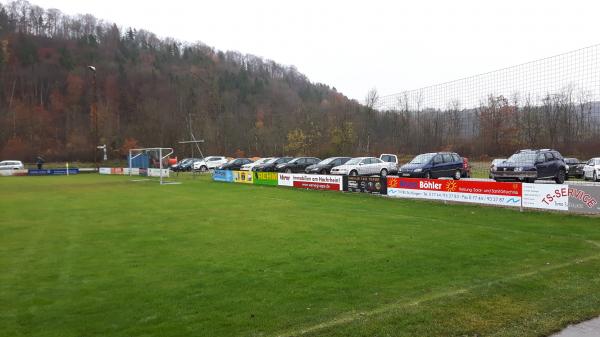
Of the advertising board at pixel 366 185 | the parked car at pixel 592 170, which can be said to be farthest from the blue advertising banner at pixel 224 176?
the parked car at pixel 592 170

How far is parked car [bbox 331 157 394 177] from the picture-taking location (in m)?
32.2

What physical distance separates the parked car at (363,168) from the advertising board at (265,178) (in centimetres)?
455

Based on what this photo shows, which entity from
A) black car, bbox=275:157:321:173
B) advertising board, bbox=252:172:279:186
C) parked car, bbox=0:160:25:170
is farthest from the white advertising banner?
parked car, bbox=0:160:25:170

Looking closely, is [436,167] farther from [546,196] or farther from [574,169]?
[574,169]

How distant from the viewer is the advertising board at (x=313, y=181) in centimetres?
2617

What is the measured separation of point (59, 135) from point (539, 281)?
106m

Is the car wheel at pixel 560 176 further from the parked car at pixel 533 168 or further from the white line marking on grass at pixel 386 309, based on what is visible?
the white line marking on grass at pixel 386 309

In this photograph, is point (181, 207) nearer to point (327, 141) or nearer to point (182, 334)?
point (182, 334)

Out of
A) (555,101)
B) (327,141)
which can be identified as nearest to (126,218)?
(555,101)

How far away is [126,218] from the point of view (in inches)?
630

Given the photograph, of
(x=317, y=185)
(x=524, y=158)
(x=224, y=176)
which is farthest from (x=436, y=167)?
(x=224, y=176)

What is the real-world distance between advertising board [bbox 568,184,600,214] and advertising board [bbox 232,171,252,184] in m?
22.8

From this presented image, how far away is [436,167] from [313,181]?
7.40m

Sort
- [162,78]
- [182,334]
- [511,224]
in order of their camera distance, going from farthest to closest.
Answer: [162,78] < [511,224] < [182,334]
